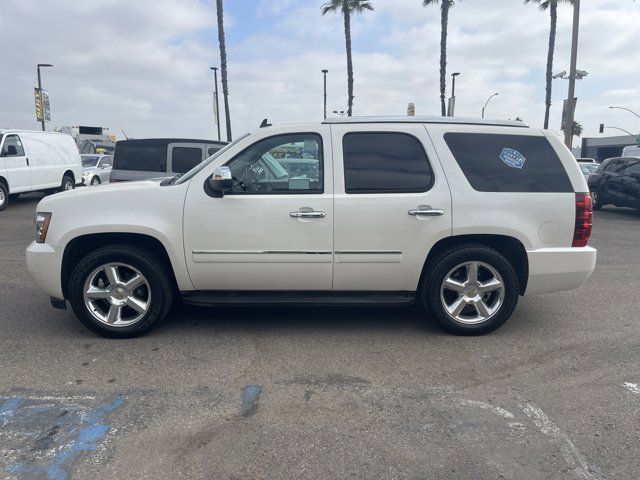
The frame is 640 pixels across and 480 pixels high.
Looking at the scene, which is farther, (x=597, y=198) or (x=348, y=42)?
(x=348, y=42)

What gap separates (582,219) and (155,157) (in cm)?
753

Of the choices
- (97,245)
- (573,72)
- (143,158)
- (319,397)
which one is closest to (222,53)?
(573,72)

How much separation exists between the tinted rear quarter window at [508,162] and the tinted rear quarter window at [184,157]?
6.20 m

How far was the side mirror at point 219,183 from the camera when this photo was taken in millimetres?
4166

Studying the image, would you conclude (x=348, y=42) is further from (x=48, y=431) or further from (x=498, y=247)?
(x=48, y=431)

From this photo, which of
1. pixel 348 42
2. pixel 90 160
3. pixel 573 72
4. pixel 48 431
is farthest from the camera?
pixel 348 42

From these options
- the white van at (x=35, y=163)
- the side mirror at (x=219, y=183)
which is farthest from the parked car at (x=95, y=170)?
the side mirror at (x=219, y=183)

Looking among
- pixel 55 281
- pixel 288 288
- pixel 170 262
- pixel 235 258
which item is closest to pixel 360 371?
pixel 288 288

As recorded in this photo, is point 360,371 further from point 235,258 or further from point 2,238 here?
point 2,238

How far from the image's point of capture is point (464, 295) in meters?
4.59

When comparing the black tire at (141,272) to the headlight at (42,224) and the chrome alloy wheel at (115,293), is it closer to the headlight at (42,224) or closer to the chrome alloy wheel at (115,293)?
the chrome alloy wheel at (115,293)

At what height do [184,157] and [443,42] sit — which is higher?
[443,42]

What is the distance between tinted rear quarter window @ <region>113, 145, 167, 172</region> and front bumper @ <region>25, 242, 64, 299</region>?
542 centimetres

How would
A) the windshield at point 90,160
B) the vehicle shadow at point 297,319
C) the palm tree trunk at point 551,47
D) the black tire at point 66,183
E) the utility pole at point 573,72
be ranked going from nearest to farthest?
the vehicle shadow at point 297,319 < the black tire at point 66,183 < the utility pole at point 573,72 < the windshield at point 90,160 < the palm tree trunk at point 551,47
